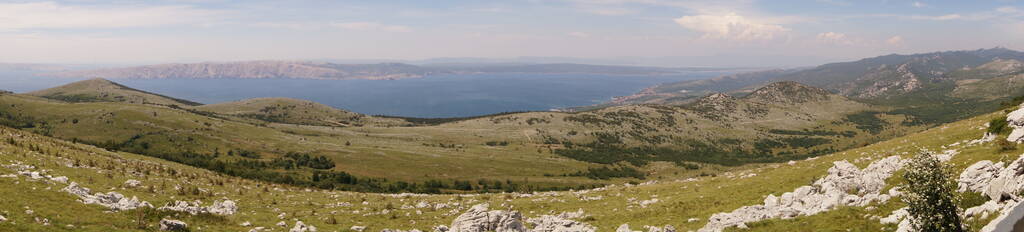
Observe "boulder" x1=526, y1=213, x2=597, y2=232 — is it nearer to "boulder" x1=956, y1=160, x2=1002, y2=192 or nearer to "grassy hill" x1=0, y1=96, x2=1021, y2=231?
"grassy hill" x1=0, y1=96, x2=1021, y2=231

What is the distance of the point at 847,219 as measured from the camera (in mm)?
21203

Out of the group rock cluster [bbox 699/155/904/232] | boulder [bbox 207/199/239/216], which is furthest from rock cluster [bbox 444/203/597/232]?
boulder [bbox 207/199/239/216]

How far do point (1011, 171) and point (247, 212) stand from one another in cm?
4105

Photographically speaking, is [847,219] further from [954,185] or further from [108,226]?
[108,226]

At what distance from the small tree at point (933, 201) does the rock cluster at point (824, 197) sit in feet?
21.3

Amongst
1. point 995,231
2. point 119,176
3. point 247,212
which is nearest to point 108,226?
point 247,212

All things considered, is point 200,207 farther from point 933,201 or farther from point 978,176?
point 978,176

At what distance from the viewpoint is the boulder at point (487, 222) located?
2625cm

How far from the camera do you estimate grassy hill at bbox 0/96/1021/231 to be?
21.0 m

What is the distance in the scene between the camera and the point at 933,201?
16.1 m

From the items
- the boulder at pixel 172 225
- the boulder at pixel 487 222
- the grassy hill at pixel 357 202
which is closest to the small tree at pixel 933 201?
the grassy hill at pixel 357 202

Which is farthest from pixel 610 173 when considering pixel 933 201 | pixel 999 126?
pixel 933 201

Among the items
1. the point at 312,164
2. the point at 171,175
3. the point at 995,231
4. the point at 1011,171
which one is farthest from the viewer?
the point at 312,164

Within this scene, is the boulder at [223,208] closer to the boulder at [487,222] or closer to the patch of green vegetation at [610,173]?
the boulder at [487,222]
